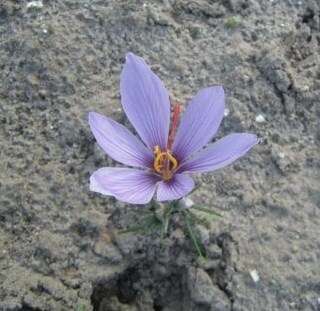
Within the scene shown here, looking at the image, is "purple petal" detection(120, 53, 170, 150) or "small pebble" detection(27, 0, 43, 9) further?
"small pebble" detection(27, 0, 43, 9)

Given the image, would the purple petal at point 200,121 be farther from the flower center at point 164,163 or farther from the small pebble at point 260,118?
the small pebble at point 260,118

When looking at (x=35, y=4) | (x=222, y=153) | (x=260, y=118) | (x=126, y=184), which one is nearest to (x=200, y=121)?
(x=222, y=153)

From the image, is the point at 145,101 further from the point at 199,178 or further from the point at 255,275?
the point at 255,275

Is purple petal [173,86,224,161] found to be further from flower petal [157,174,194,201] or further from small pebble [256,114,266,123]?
small pebble [256,114,266,123]

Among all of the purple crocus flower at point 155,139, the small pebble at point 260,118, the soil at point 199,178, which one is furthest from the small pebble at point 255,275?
the small pebble at point 260,118

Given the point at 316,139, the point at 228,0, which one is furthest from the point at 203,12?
the point at 316,139

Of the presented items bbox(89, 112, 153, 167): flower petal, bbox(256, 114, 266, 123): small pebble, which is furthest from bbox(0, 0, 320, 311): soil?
bbox(89, 112, 153, 167): flower petal

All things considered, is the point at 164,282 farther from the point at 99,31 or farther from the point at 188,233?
the point at 99,31
